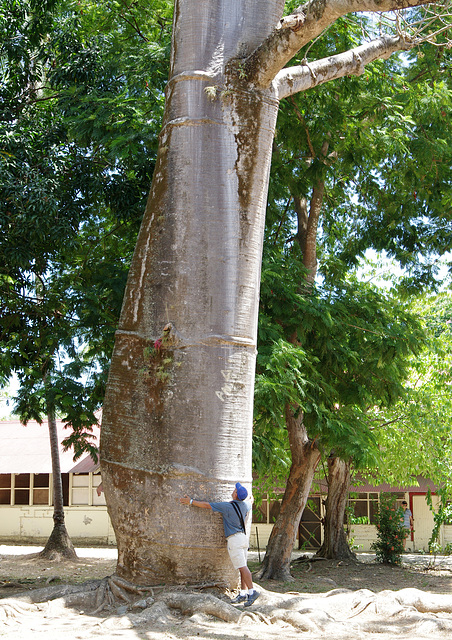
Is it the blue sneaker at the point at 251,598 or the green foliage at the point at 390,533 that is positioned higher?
the blue sneaker at the point at 251,598

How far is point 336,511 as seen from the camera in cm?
1547

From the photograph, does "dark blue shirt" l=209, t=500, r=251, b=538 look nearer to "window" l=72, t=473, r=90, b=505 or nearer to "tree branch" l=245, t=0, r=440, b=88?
"tree branch" l=245, t=0, r=440, b=88

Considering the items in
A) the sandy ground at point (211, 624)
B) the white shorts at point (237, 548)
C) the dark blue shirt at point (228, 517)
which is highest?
the dark blue shirt at point (228, 517)

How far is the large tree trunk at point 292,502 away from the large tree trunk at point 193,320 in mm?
6097

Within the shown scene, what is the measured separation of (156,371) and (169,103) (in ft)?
8.33

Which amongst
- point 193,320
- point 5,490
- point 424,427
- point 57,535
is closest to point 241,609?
point 193,320

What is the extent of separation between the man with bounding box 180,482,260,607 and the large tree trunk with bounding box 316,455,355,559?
10.2 m

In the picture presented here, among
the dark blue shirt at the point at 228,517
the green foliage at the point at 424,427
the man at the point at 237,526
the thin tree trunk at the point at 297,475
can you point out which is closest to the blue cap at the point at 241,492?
the man at the point at 237,526

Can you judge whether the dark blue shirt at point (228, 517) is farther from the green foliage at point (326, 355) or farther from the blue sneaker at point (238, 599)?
Result: the green foliage at point (326, 355)

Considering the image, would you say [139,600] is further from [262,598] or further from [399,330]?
[399,330]

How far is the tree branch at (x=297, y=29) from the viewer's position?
571 cm

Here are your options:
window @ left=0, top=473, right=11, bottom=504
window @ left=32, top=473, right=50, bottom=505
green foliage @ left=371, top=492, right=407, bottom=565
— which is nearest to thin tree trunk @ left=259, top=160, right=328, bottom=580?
green foliage @ left=371, top=492, right=407, bottom=565

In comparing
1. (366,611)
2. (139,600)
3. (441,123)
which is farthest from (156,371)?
(441,123)

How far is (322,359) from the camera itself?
1025 cm
